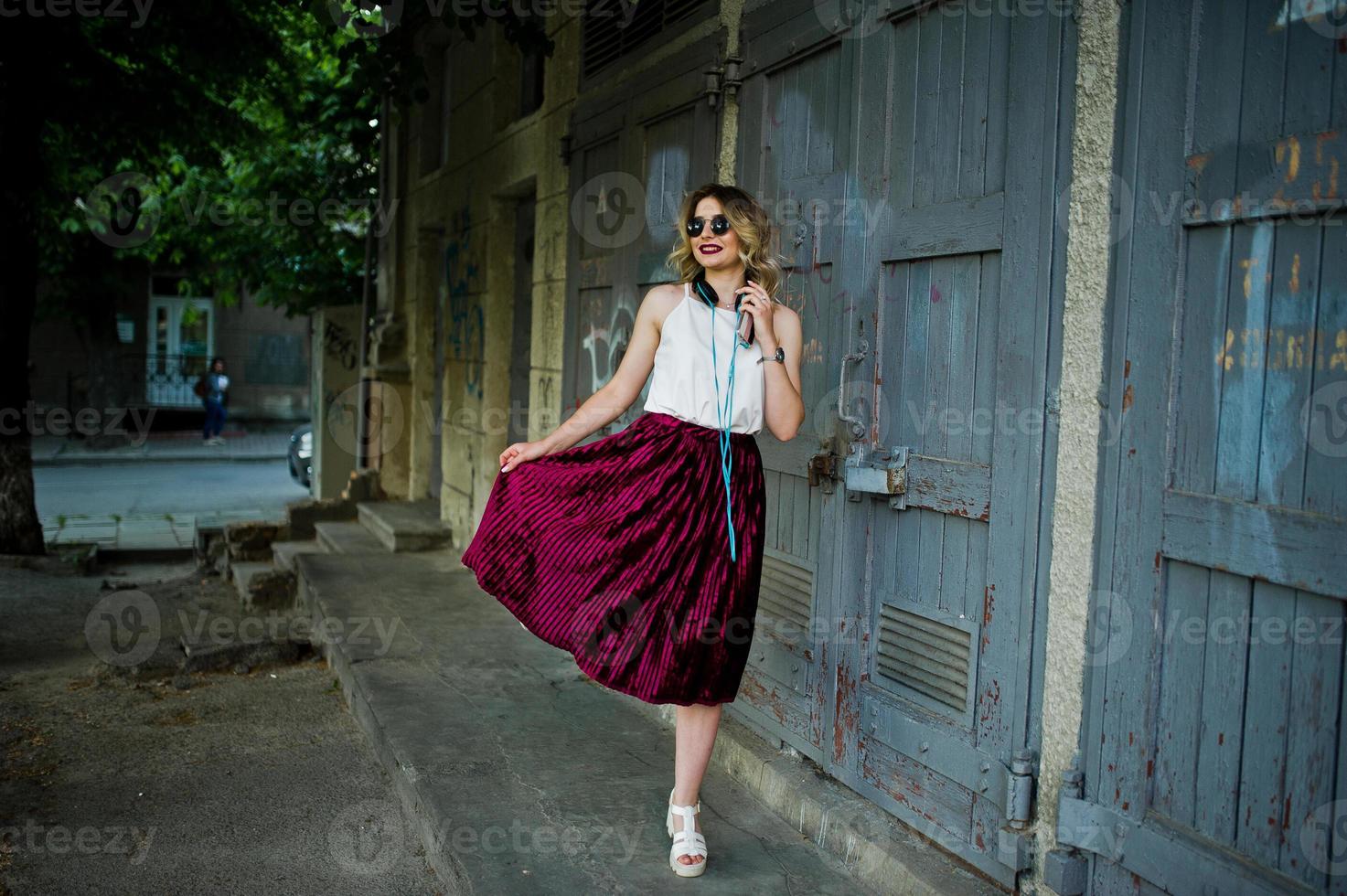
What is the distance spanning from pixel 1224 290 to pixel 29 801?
4204 mm

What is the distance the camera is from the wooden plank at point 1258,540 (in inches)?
80.3

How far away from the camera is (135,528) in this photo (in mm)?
11531

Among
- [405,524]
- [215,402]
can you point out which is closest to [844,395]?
[405,524]

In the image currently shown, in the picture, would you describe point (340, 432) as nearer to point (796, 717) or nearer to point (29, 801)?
point (29, 801)

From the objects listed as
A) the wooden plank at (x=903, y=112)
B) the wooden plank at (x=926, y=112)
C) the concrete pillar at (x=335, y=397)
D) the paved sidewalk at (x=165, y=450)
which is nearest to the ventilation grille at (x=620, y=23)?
the wooden plank at (x=903, y=112)

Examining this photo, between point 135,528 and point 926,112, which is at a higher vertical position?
point 926,112

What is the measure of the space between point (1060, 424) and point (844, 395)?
92cm

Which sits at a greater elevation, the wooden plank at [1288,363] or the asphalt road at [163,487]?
the wooden plank at [1288,363]

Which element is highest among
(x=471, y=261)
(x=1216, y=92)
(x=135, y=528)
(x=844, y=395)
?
(x=471, y=261)

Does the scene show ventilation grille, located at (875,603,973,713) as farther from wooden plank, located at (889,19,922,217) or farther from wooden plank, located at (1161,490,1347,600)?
wooden plank, located at (889,19,922,217)

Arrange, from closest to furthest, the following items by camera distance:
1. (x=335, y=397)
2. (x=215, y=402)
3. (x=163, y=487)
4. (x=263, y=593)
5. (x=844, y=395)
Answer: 1. (x=844, y=395)
2. (x=263, y=593)
3. (x=335, y=397)
4. (x=163, y=487)
5. (x=215, y=402)

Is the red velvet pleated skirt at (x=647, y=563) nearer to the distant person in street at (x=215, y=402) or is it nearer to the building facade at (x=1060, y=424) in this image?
the building facade at (x=1060, y=424)

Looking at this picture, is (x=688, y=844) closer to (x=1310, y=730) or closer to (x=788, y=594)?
(x=788, y=594)

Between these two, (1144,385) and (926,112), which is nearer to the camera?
(1144,385)
